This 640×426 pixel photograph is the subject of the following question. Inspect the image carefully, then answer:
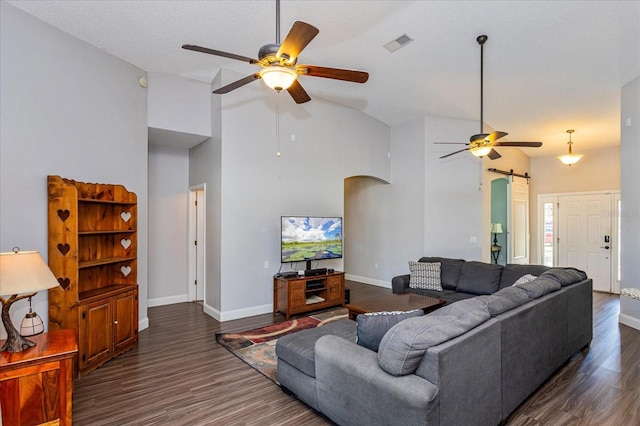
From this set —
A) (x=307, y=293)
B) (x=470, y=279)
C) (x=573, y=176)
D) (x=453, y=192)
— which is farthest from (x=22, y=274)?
(x=573, y=176)

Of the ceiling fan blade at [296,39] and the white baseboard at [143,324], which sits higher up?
the ceiling fan blade at [296,39]

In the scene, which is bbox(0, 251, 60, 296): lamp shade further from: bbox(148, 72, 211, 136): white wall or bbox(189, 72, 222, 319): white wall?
bbox(148, 72, 211, 136): white wall

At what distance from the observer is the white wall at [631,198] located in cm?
459

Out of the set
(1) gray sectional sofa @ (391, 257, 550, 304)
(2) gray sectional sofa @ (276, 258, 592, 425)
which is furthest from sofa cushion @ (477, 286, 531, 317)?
(1) gray sectional sofa @ (391, 257, 550, 304)

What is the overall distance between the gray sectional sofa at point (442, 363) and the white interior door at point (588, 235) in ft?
17.6

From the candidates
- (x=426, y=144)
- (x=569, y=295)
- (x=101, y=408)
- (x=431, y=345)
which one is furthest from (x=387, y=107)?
(x=101, y=408)

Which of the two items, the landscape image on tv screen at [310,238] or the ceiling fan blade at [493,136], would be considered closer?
the ceiling fan blade at [493,136]

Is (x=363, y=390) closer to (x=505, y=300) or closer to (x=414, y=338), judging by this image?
(x=414, y=338)

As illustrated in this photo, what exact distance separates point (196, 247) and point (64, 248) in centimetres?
302

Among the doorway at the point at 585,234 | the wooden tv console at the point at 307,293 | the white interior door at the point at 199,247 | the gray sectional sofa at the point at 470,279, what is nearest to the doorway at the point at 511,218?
the doorway at the point at 585,234

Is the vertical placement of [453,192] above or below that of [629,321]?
above

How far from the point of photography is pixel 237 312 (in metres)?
5.08

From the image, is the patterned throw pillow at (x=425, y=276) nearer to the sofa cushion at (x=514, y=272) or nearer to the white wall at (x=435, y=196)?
the sofa cushion at (x=514, y=272)

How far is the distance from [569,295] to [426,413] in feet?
8.13
